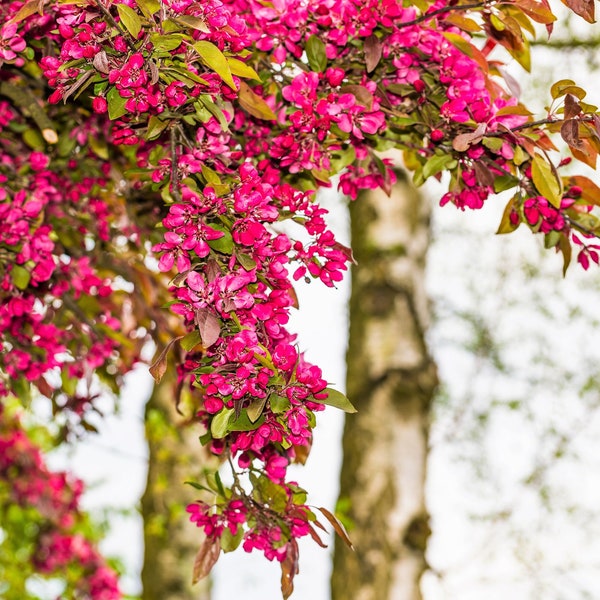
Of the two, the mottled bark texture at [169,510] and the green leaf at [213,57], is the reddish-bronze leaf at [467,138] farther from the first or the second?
the mottled bark texture at [169,510]

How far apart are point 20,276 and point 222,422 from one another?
83 cm

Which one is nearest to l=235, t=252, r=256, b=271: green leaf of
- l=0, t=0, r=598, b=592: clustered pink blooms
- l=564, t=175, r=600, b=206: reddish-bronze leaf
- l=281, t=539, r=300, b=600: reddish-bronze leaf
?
l=0, t=0, r=598, b=592: clustered pink blooms

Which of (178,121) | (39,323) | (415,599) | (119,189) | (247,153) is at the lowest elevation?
(415,599)

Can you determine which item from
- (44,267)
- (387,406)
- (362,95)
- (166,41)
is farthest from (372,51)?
(387,406)

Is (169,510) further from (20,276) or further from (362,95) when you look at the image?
(362,95)

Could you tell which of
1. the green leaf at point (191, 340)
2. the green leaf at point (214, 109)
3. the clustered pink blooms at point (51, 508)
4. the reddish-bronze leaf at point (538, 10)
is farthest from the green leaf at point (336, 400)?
the clustered pink blooms at point (51, 508)

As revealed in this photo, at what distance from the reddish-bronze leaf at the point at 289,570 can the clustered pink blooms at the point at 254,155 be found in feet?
0.03

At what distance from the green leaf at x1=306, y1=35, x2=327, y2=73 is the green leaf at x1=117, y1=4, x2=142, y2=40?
0.51m

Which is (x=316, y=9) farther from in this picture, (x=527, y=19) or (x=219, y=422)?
(x=219, y=422)

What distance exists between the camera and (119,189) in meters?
2.51

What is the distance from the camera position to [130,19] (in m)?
1.25

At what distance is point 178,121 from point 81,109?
765mm

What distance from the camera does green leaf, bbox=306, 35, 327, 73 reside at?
66.4 inches

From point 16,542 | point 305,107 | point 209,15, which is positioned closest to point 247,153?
point 305,107
